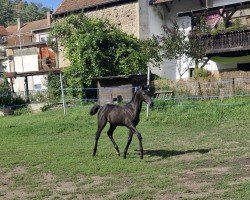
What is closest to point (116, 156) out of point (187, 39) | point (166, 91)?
point (166, 91)

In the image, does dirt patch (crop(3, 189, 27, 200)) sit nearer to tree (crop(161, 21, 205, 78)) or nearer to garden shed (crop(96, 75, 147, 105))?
garden shed (crop(96, 75, 147, 105))

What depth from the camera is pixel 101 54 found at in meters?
27.5

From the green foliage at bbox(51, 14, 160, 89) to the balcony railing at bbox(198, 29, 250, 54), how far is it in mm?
3224

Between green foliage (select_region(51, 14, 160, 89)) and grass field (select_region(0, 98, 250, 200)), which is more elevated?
green foliage (select_region(51, 14, 160, 89))

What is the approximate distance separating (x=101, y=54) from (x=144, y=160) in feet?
59.1

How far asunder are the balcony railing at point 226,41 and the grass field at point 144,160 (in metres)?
7.43

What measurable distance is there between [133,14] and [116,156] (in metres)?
23.2

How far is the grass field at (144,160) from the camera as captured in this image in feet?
24.8

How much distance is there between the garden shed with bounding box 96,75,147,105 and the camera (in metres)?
22.3

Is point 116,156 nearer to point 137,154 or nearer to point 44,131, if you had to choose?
point 137,154

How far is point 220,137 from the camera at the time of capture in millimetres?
13023

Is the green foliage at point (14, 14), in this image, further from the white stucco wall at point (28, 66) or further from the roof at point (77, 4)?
the roof at point (77, 4)

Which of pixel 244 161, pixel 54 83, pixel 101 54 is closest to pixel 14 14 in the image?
pixel 54 83

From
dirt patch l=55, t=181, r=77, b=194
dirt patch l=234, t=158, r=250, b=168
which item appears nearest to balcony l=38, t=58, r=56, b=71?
dirt patch l=234, t=158, r=250, b=168
